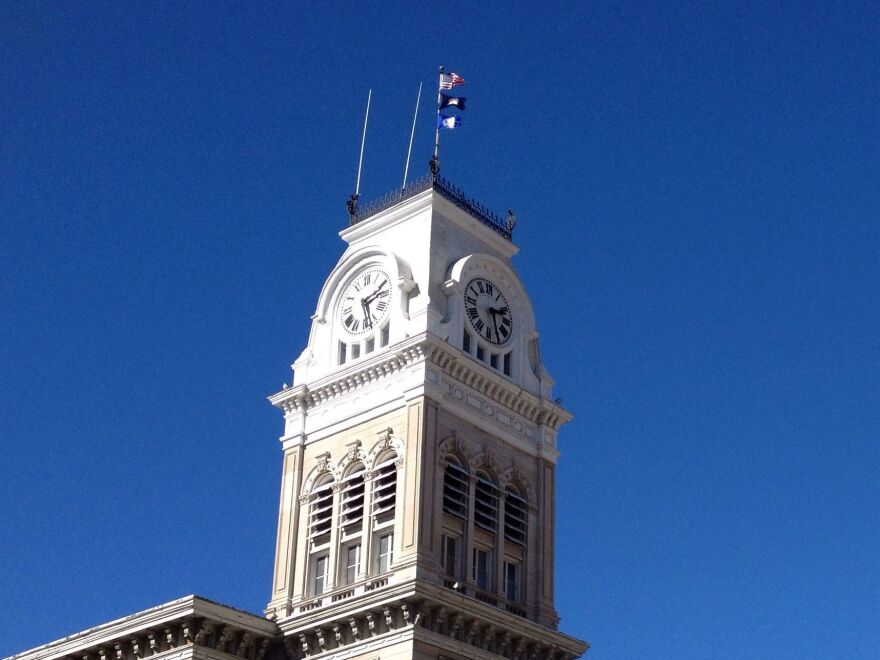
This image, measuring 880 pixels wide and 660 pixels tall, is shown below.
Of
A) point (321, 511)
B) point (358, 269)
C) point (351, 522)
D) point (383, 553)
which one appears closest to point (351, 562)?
point (351, 522)

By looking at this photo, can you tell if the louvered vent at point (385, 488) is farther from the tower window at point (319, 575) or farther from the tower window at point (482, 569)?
the tower window at point (482, 569)

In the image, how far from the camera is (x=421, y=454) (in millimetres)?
68000

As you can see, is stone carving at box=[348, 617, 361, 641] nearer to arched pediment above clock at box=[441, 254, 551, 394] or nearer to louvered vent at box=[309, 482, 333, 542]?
louvered vent at box=[309, 482, 333, 542]

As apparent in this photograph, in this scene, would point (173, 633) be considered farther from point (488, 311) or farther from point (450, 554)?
point (488, 311)

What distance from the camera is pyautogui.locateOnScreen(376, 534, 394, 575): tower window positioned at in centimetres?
6800

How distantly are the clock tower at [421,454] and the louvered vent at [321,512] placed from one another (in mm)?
79

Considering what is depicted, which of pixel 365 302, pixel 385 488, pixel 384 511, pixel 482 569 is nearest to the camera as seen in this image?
pixel 384 511

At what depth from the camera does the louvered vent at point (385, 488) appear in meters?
68.8

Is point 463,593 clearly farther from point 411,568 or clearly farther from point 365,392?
point 365,392

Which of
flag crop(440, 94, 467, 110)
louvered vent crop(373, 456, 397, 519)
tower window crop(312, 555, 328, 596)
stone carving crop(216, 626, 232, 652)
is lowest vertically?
stone carving crop(216, 626, 232, 652)

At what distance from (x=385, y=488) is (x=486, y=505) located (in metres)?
4.75

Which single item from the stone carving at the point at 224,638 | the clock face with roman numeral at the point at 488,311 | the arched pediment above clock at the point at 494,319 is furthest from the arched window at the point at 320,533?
the clock face with roman numeral at the point at 488,311

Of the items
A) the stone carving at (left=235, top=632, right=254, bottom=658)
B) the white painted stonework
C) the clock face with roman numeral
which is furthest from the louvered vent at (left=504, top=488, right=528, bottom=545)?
the stone carving at (left=235, top=632, right=254, bottom=658)

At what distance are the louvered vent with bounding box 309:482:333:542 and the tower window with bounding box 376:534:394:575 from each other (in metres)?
3.14
